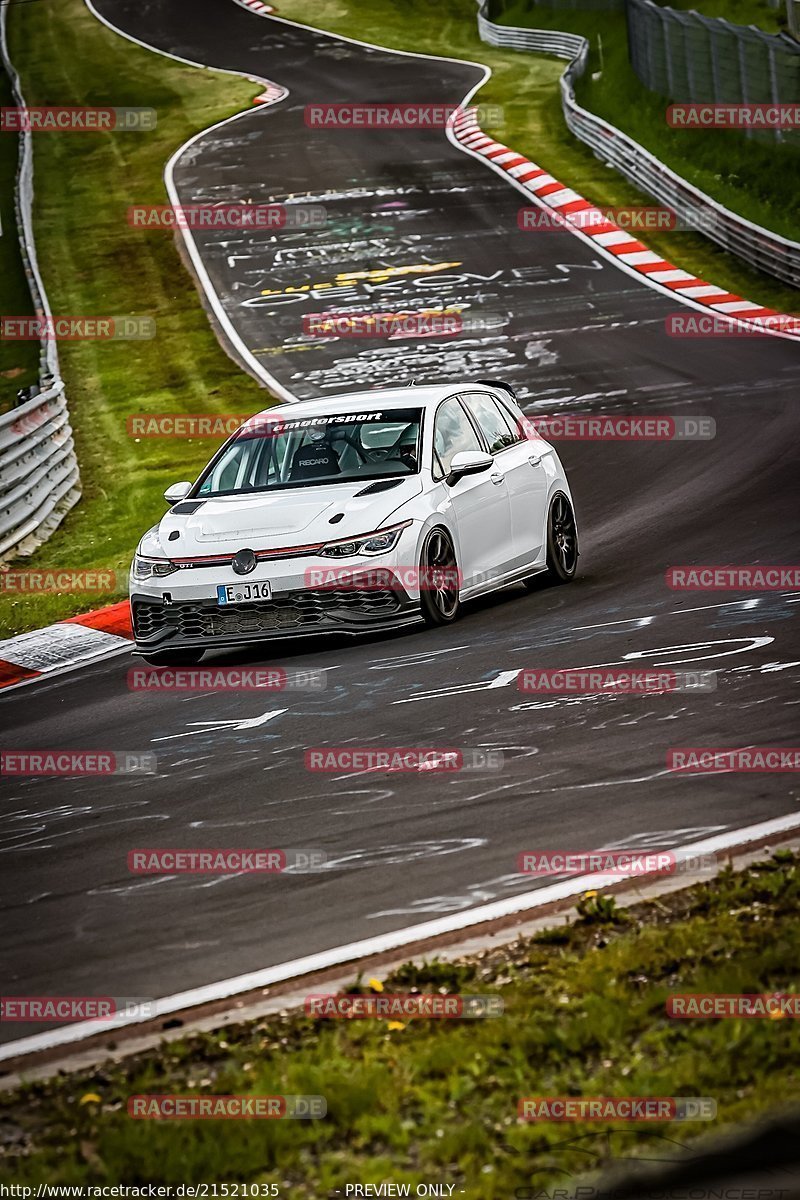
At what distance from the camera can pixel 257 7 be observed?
2414 inches

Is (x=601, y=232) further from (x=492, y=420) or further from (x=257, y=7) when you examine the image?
(x=257, y=7)

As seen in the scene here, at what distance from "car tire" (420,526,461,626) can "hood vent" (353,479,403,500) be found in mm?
425

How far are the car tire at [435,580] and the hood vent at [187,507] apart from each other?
170 centimetres

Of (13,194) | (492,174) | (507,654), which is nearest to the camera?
(507,654)

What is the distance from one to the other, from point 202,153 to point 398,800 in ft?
115

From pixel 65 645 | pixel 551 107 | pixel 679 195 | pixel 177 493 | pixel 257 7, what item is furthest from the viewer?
pixel 257 7

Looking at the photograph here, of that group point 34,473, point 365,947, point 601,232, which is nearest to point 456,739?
point 365,947

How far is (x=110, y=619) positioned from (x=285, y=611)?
3.32 metres

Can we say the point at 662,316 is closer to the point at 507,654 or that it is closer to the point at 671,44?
the point at 671,44

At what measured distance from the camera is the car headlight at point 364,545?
36.7ft

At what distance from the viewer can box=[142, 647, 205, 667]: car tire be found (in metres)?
11.7

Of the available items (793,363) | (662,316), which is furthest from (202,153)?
(793,363)

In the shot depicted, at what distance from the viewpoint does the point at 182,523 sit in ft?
39.1

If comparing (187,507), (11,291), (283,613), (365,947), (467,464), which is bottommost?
(283,613)
